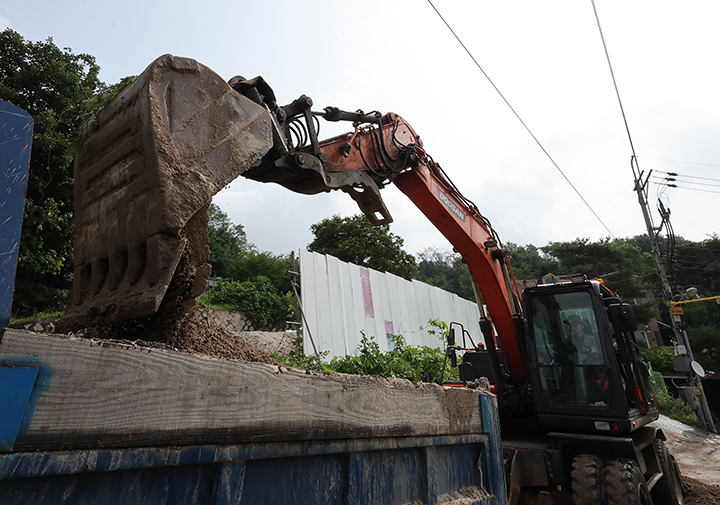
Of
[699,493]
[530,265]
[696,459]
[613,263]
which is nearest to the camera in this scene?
[699,493]

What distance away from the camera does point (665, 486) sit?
498 cm

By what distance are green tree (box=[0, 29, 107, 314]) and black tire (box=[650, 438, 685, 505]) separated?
1052 cm

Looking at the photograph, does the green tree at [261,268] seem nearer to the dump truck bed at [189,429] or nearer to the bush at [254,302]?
the bush at [254,302]

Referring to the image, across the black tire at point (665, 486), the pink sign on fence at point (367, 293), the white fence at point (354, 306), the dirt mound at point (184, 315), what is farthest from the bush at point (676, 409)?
the dirt mound at point (184, 315)

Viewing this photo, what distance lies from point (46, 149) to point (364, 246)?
1697 cm

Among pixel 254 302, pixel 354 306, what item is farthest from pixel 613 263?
pixel 354 306

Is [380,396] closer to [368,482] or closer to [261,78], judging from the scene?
[368,482]

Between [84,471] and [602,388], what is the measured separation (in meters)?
4.57

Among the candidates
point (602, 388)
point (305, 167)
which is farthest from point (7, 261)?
point (602, 388)

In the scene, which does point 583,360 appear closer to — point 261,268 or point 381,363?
point 381,363

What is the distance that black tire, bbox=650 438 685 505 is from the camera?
4957 millimetres

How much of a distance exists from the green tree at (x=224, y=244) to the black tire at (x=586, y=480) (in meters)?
21.0

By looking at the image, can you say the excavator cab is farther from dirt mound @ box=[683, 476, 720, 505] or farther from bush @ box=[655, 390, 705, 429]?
bush @ box=[655, 390, 705, 429]

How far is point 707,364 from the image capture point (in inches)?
910
